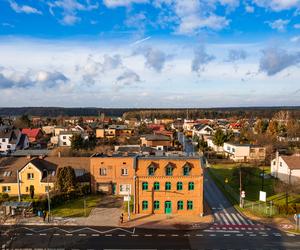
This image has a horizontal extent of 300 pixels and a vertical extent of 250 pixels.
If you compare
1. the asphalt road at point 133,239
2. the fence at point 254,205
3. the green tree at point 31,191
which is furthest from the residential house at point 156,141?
the asphalt road at point 133,239

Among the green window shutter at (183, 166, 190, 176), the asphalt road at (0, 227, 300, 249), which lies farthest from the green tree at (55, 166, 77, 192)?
the green window shutter at (183, 166, 190, 176)

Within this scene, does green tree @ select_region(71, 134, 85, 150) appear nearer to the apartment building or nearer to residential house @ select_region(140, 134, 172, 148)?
residential house @ select_region(140, 134, 172, 148)

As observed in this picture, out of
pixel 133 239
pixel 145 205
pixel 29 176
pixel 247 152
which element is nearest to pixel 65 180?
pixel 29 176

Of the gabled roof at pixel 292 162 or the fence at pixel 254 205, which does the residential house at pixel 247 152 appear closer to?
the gabled roof at pixel 292 162

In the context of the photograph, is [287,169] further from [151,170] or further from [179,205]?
[151,170]

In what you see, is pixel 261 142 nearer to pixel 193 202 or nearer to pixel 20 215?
pixel 193 202

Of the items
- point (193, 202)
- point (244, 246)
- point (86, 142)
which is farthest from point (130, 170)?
point (86, 142)

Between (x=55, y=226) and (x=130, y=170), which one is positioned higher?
(x=130, y=170)

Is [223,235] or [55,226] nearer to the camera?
[223,235]
